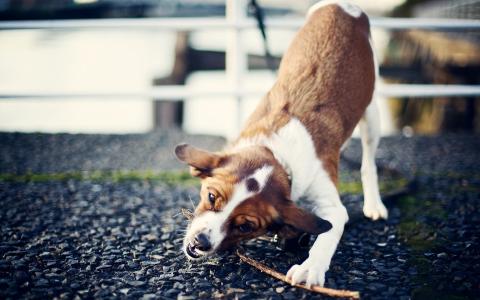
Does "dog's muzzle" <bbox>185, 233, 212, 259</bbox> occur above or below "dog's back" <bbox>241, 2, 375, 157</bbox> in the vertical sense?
below

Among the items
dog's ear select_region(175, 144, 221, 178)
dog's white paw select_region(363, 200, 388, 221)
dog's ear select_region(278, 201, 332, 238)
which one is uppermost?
dog's ear select_region(175, 144, 221, 178)

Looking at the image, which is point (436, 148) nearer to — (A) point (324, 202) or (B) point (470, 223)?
(B) point (470, 223)

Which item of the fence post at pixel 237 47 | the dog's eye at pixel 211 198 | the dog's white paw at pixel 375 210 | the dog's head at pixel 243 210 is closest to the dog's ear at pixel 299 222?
the dog's head at pixel 243 210

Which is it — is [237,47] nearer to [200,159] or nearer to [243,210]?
[200,159]

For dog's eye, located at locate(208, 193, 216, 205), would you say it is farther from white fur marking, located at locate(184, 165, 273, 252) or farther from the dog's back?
the dog's back

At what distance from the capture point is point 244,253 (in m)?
2.58

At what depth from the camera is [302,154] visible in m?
2.80

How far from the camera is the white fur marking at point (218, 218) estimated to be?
2330mm

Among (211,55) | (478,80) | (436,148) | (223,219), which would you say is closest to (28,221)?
(223,219)

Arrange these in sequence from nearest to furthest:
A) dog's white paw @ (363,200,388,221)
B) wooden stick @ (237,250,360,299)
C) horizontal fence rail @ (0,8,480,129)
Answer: wooden stick @ (237,250,360,299) → dog's white paw @ (363,200,388,221) → horizontal fence rail @ (0,8,480,129)

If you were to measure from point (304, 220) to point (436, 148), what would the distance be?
2.90 metres

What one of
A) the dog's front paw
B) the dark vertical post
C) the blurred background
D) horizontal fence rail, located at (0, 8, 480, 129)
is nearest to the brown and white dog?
the dog's front paw

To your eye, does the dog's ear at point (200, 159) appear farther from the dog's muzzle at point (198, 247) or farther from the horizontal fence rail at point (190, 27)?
the horizontal fence rail at point (190, 27)

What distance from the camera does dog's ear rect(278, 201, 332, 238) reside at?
2314mm
